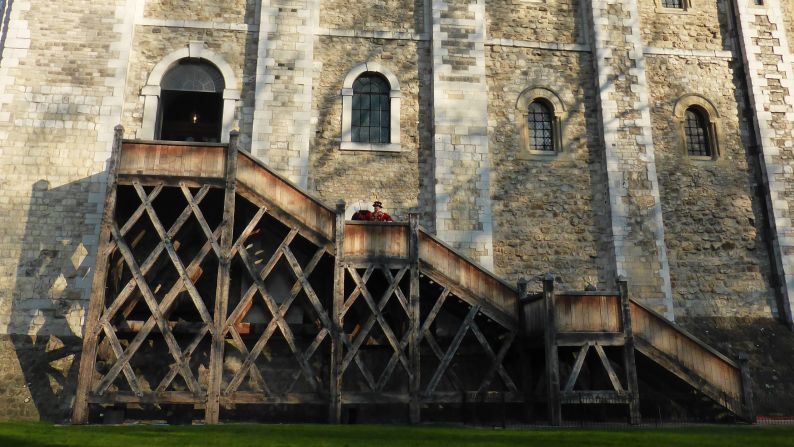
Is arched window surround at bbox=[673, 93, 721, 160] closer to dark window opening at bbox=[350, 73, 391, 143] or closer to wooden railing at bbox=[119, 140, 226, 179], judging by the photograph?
dark window opening at bbox=[350, 73, 391, 143]

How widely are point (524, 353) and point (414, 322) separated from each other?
225cm

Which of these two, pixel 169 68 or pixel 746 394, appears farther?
pixel 169 68

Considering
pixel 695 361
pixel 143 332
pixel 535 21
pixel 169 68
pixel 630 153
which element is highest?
pixel 535 21

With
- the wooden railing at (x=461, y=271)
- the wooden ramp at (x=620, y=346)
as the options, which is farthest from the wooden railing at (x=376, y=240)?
the wooden ramp at (x=620, y=346)

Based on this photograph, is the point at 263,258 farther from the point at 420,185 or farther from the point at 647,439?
the point at 647,439

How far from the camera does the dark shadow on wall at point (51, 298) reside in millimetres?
10781

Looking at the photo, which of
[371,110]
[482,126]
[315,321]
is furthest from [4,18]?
[482,126]

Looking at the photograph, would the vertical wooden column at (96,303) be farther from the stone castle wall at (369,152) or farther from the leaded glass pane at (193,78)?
the stone castle wall at (369,152)

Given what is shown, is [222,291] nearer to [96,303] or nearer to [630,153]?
[96,303]

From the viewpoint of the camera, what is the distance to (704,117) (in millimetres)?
15117

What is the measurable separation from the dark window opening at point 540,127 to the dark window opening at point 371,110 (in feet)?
11.1

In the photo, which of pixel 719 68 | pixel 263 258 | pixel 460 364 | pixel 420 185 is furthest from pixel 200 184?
pixel 719 68

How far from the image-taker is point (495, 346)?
38.3ft

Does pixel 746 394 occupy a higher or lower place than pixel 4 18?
lower
